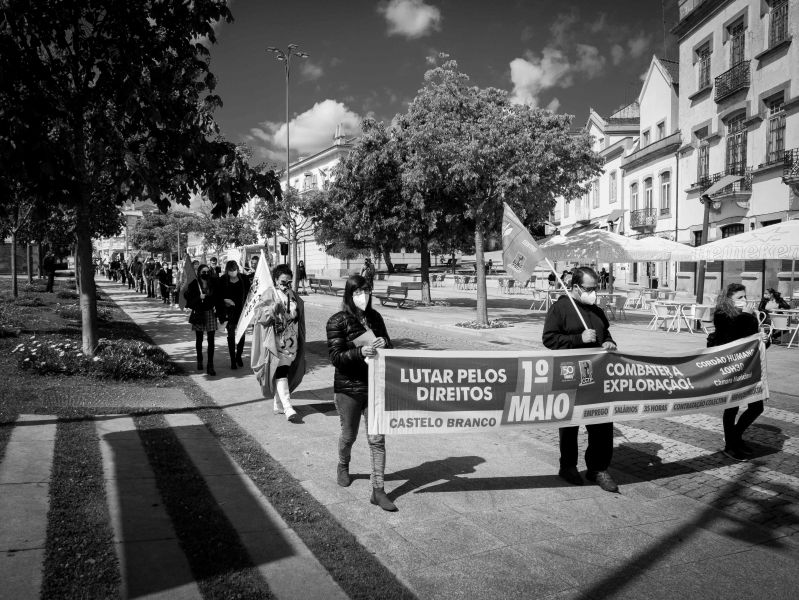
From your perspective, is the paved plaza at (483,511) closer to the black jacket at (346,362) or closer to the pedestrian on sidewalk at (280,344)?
the pedestrian on sidewalk at (280,344)

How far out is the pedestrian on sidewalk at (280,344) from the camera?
7013mm

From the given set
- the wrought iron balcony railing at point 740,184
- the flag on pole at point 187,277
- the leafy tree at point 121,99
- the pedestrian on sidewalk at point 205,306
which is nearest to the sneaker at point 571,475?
the leafy tree at point 121,99

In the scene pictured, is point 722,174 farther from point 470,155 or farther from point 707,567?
point 707,567

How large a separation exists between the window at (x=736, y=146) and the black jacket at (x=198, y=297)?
21.3m

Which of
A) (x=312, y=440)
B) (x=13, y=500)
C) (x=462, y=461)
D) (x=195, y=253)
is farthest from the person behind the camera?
(x=195, y=253)

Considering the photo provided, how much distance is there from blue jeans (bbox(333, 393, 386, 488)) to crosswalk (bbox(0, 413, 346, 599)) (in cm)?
76

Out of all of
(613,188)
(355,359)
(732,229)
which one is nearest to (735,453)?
(355,359)

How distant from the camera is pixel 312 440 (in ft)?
20.5

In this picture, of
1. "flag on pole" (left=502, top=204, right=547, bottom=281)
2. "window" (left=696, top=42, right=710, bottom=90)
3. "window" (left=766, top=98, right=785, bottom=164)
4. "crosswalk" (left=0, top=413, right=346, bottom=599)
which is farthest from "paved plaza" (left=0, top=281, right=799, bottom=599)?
"window" (left=696, top=42, right=710, bottom=90)

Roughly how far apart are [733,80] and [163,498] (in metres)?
26.0

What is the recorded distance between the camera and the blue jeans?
4531 millimetres

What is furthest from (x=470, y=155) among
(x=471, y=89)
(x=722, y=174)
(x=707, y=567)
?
(x=722, y=174)

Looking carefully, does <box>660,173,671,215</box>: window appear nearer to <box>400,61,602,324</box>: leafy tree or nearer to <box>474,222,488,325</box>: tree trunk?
<box>400,61,602,324</box>: leafy tree

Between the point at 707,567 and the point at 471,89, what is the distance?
15305 millimetres
